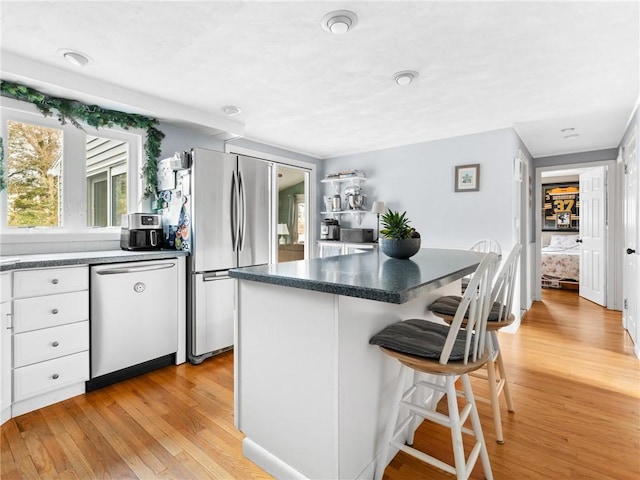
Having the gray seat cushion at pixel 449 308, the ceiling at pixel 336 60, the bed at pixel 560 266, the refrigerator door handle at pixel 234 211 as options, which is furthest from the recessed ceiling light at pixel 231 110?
the bed at pixel 560 266

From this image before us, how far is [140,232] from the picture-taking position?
2.92m

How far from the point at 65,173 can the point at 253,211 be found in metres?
1.58

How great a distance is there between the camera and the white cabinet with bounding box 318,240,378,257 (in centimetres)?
464

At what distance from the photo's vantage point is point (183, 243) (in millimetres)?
2990

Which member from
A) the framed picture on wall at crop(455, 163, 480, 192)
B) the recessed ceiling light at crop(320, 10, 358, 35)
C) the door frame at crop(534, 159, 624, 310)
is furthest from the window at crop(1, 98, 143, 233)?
the door frame at crop(534, 159, 624, 310)

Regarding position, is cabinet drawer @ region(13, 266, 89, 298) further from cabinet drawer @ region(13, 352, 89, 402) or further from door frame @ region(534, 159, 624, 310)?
door frame @ region(534, 159, 624, 310)

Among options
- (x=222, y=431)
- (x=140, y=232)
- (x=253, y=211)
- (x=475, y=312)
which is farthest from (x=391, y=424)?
(x=140, y=232)

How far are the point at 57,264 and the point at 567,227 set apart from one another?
8.67 metres

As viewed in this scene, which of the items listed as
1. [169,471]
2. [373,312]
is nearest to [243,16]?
[373,312]

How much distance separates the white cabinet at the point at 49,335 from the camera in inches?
81.0

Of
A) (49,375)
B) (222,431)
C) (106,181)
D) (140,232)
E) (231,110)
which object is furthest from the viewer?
(231,110)

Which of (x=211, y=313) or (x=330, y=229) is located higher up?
(x=330, y=229)

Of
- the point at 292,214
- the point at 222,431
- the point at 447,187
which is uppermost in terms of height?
the point at 447,187

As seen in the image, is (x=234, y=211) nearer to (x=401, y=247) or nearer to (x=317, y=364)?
(x=401, y=247)
